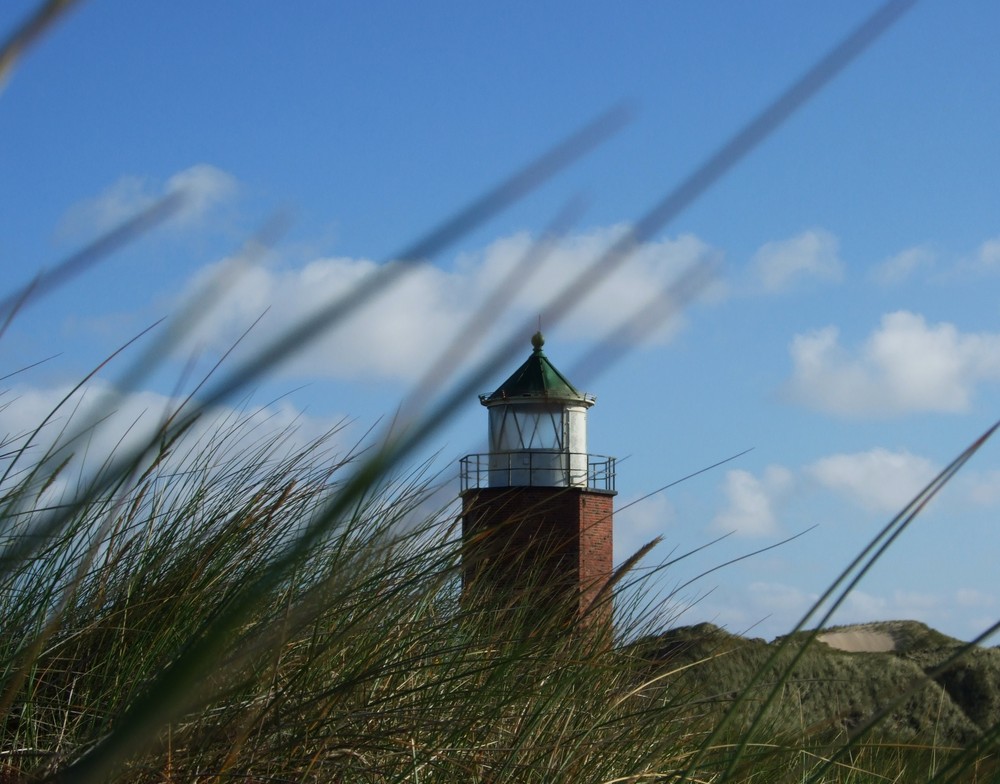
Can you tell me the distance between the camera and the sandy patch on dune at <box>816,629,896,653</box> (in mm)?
14539

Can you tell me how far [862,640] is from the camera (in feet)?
48.6

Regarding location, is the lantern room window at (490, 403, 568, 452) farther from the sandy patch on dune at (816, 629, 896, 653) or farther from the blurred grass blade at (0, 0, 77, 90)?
the blurred grass blade at (0, 0, 77, 90)

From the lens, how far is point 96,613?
2.06 metres

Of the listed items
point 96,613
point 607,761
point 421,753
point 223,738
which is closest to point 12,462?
point 96,613

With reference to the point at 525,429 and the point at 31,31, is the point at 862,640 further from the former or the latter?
the point at 31,31

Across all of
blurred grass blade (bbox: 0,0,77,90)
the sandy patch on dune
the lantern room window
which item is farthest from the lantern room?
blurred grass blade (bbox: 0,0,77,90)

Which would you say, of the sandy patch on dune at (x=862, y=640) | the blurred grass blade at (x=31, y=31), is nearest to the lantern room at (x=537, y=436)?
the sandy patch on dune at (x=862, y=640)

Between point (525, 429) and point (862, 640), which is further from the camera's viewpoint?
point (862, 640)

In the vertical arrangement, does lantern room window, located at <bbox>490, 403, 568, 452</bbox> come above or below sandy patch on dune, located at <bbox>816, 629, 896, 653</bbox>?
above

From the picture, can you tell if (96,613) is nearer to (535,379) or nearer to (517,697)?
(517,697)

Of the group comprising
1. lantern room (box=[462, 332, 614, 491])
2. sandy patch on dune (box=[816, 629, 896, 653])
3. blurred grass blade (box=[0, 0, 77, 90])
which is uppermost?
lantern room (box=[462, 332, 614, 491])

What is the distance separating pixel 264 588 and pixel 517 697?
64.4 inches

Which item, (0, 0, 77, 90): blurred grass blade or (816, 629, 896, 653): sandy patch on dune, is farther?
(816, 629, 896, 653): sandy patch on dune

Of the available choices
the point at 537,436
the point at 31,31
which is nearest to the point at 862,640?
the point at 537,436
